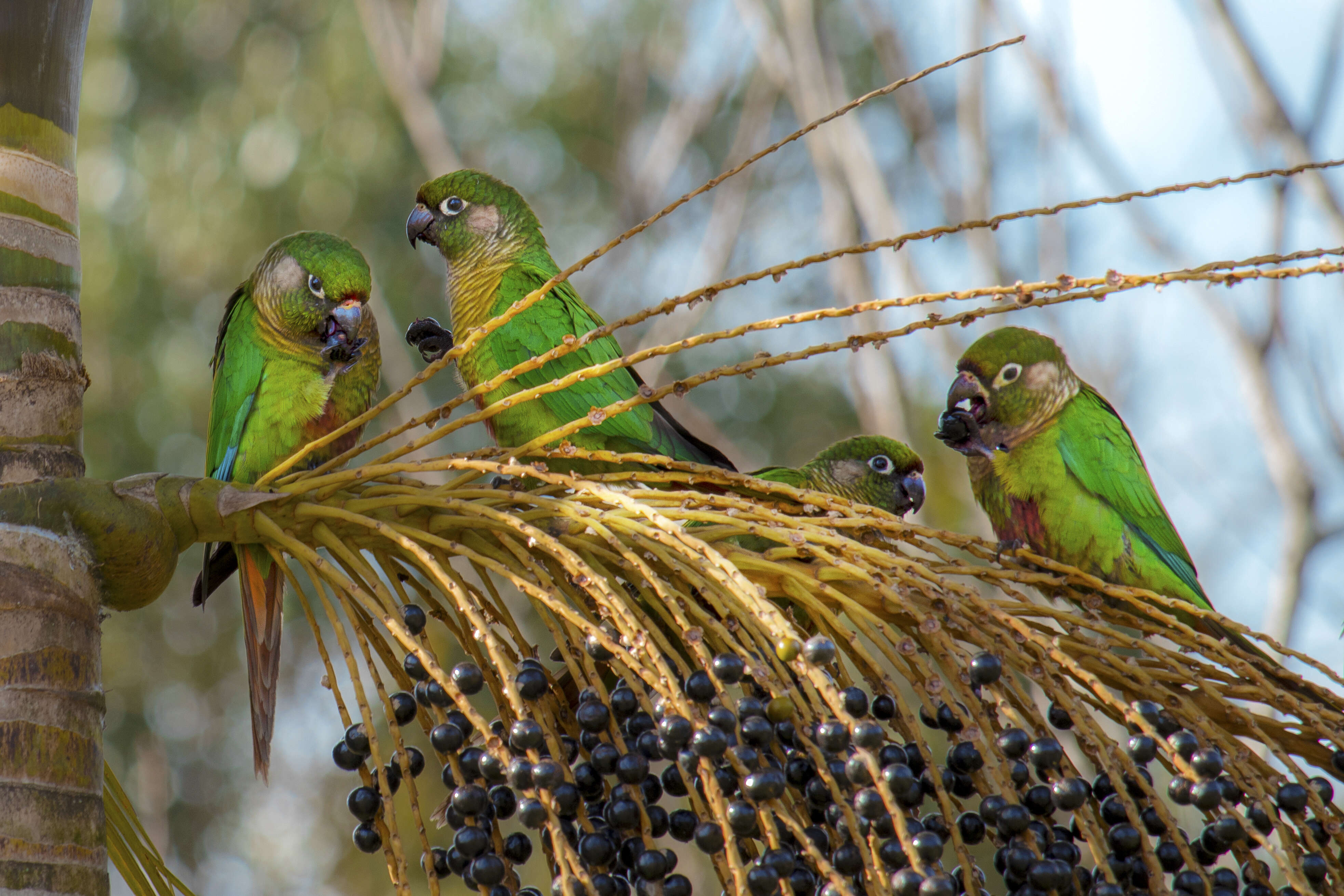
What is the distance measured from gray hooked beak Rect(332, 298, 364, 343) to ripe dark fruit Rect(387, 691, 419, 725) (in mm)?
1581

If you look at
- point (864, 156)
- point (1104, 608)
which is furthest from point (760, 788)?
point (864, 156)

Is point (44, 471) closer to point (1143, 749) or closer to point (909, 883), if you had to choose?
point (909, 883)

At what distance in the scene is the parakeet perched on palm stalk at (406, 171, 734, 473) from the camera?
2965 mm

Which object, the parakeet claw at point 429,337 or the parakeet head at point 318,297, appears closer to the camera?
the parakeet claw at point 429,337

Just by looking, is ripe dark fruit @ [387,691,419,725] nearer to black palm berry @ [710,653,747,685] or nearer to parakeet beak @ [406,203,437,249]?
black palm berry @ [710,653,747,685]

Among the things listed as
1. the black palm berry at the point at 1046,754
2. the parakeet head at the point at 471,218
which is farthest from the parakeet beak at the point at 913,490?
the black palm berry at the point at 1046,754

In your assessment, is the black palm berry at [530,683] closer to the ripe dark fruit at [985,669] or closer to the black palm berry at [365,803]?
the black palm berry at [365,803]

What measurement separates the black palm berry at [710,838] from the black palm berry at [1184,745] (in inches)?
22.4

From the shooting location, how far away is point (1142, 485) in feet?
9.20

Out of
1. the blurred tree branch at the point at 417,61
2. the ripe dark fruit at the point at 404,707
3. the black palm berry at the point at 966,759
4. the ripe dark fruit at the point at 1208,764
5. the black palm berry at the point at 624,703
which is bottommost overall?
the ripe dark fruit at the point at 1208,764

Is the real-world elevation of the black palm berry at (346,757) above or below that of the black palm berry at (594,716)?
above

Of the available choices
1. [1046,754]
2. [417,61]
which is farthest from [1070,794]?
[417,61]

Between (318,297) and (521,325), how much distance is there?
1.94 ft

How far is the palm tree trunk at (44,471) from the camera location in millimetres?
1349
